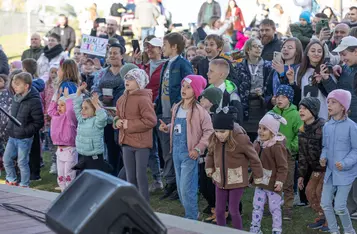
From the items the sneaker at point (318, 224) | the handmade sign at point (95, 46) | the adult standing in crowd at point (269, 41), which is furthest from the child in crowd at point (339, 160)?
the handmade sign at point (95, 46)

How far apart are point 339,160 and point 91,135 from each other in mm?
3280

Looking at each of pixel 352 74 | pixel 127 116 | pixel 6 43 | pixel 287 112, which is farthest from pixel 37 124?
pixel 6 43

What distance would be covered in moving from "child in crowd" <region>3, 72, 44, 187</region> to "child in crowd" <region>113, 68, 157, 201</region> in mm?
2120

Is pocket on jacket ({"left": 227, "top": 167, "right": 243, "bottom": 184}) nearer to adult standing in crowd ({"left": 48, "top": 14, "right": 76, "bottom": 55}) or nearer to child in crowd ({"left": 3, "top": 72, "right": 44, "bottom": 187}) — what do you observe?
child in crowd ({"left": 3, "top": 72, "right": 44, "bottom": 187})

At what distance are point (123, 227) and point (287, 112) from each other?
13.0ft

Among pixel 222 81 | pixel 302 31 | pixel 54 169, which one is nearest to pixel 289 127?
pixel 222 81

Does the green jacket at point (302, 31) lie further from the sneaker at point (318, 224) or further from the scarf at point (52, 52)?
the sneaker at point (318, 224)

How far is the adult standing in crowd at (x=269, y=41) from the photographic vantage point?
10273mm

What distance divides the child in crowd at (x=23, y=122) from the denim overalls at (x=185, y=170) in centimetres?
294

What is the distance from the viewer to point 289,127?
8.05 m

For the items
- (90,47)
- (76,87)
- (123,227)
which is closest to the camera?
(123,227)

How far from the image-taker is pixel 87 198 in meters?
4.61

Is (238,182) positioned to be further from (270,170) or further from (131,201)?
(131,201)

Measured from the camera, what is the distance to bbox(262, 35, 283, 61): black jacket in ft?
33.7
